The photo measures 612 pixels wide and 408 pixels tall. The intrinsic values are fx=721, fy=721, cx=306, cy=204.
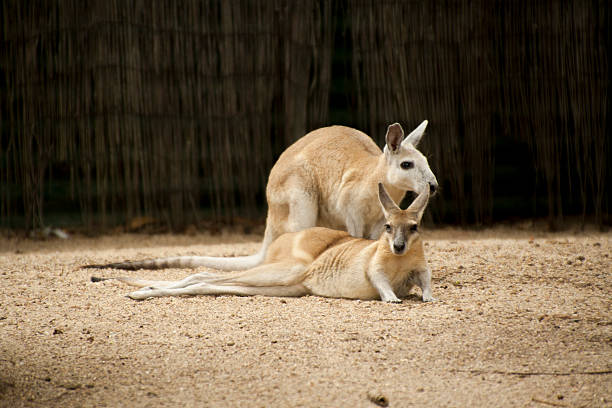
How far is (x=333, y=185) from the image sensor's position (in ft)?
18.0

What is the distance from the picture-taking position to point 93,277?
5.03 m

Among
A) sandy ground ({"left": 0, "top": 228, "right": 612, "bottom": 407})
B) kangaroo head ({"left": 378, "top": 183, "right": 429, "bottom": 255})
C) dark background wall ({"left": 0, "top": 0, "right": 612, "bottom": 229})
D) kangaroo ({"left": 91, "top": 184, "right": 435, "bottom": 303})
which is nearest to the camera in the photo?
sandy ground ({"left": 0, "top": 228, "right": 612, "bottom": 407})

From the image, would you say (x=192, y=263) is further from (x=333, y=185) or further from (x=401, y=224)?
(x=401, y=224)

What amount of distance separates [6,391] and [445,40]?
18.6 ft

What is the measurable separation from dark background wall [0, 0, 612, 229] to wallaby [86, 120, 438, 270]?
1823mm

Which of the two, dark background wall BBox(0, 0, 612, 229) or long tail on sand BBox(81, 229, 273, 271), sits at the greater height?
dark background wall BBox(0, 0, 612, 229)

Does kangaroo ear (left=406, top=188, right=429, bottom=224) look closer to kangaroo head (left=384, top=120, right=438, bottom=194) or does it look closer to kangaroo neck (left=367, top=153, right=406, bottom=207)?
kangaroo head (left=384, top=120, right=438, bottom=194)

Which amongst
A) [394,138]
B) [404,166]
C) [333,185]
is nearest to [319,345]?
[404,166]

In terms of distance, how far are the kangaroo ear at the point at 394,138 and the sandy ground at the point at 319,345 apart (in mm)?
960

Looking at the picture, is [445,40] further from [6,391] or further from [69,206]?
[6,391]

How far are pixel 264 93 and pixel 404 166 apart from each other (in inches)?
113

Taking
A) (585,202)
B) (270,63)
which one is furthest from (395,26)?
(585,202)

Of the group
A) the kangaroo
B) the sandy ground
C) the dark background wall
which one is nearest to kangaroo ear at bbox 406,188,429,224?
the kangaroo

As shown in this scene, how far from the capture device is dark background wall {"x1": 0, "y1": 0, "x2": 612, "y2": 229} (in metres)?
7.29
